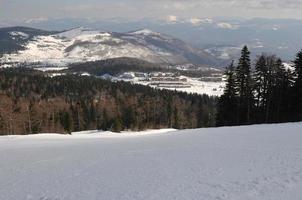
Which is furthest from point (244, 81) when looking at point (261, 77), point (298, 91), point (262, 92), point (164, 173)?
point (164, 173)

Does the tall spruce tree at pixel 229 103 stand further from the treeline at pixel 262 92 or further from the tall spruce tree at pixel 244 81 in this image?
the tall spruce tree at pixel 244 81

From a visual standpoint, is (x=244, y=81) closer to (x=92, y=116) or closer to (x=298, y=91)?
(x=298, y=91)

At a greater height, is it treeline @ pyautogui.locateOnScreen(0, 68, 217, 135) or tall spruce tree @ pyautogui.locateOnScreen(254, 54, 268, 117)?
tall spruce tree @ pyautogui.locateOnScreen(254, 54, 268, 117)

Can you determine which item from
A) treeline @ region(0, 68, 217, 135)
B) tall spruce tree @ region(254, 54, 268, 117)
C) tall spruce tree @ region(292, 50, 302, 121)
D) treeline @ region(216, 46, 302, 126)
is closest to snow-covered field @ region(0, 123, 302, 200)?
tall spruce tree @ region(292, 50, 302, 121)

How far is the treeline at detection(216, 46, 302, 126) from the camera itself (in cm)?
6556

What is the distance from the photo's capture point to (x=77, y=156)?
2564cm

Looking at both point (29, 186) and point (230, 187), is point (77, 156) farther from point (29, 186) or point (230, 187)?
point (230, 187)

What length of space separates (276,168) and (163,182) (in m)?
4.96

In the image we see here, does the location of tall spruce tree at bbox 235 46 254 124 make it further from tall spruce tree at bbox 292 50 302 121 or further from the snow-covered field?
the snow-covered field

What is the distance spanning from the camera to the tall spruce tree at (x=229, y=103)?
237 ft

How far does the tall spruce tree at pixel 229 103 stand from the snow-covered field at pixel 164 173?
46.1 metres

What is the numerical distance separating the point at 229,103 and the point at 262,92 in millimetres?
6714

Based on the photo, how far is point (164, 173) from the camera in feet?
60.1

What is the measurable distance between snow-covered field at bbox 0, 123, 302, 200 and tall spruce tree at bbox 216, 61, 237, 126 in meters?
46.1
